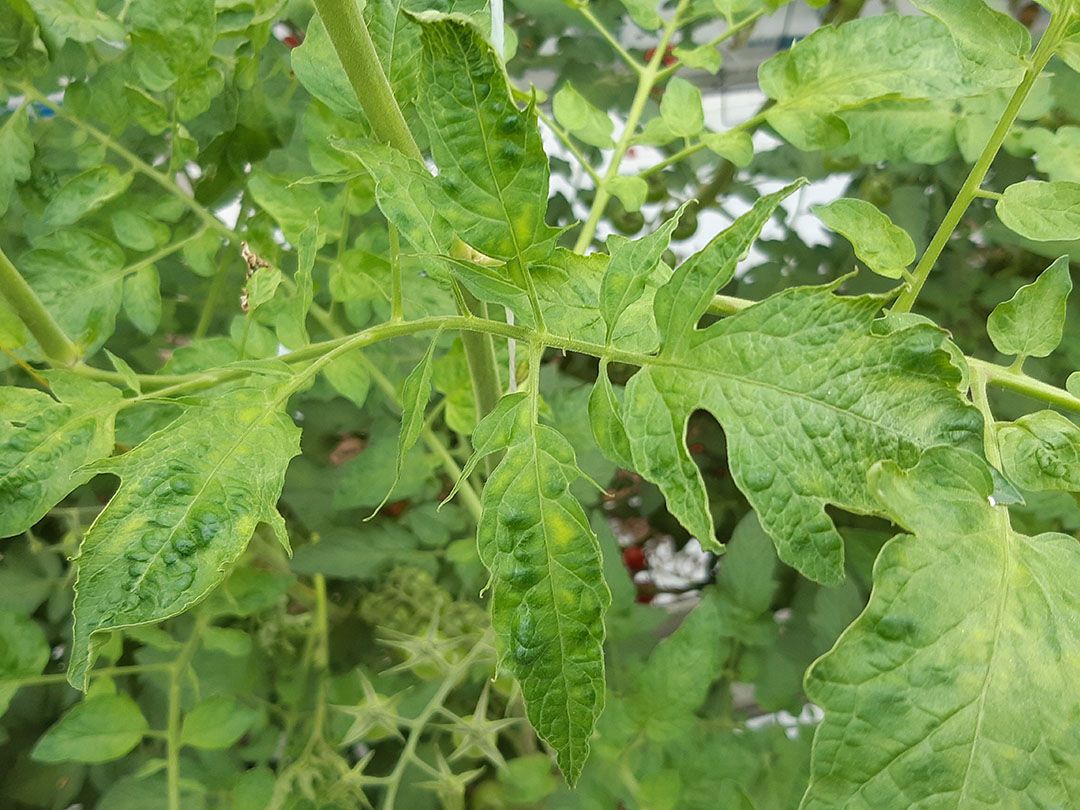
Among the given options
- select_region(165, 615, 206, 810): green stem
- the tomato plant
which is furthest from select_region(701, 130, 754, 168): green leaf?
select_region(165, 615, 206, 810): green stem

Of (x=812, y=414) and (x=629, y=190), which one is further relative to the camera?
(x=629, y=190)

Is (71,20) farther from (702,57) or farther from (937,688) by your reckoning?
(937,688)

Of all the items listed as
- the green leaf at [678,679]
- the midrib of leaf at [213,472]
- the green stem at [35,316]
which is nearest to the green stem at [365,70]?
the midrib of leaf at [213,472]

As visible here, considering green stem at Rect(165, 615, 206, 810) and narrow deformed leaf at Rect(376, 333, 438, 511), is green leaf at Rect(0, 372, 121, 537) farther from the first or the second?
green stem at Rect(165, 615, 206, 810)

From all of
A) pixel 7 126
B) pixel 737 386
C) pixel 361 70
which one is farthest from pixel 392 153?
pixel 7 126

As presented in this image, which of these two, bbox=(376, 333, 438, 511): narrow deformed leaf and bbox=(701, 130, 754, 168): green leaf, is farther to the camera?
bbox=(701, 130, 754, 168): green leaf

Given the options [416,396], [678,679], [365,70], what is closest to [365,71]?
[365,70]
